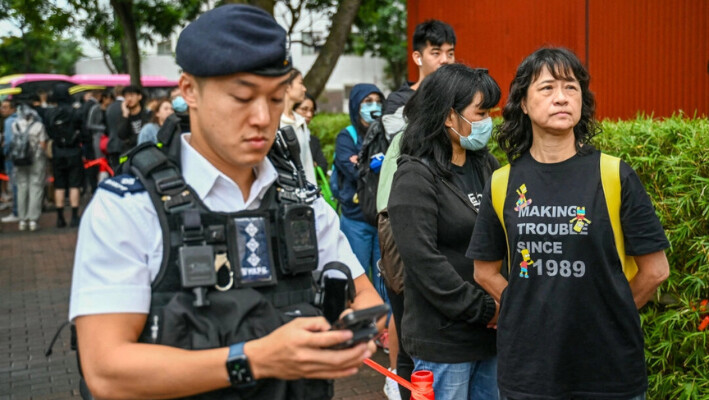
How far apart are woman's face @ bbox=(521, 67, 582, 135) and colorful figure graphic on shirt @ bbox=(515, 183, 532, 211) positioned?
0.78 ft

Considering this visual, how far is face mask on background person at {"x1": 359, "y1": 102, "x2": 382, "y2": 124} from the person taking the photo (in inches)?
284

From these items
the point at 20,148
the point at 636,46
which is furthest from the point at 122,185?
the point at 20,148

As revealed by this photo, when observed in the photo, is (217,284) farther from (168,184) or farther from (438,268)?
(438,268)

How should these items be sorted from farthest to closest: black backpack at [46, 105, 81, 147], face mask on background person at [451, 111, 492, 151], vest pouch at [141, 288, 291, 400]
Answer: black backpack at [46, 105, 81, 147] → face mask on background person at [451, 111, 492, 151] → vest pouch at [141, 288, 291, 400]

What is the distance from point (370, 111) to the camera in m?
7.20

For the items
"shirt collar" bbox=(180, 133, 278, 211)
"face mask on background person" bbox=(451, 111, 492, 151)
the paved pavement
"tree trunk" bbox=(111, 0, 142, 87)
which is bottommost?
the paved pavement

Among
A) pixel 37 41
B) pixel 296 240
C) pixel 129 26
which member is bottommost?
pixel 296 240

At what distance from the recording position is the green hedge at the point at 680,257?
13.3 feet

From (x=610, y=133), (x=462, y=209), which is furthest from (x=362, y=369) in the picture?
(x=462, y=209)

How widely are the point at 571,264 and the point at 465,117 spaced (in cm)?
104

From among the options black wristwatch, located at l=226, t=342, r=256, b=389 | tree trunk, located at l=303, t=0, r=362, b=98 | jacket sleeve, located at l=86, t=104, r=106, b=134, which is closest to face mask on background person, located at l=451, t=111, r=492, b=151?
black wristwatch, located at l=226, t=342, r=256, b=389

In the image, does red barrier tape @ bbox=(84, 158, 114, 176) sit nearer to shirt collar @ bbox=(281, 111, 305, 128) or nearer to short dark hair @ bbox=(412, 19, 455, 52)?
shirt collar @ bbox=(281, 111, 305, 128)

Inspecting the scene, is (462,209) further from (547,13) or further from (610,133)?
(547,13)

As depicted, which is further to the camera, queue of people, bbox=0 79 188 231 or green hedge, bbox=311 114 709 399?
queue of people, bbox=0 79 188 231
